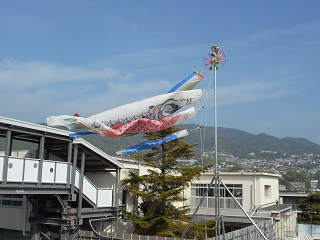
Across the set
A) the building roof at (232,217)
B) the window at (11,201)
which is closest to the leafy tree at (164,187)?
the building roof at (232,217)

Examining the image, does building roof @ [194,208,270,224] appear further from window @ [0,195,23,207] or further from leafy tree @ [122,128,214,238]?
window @ [0,195,23,207]

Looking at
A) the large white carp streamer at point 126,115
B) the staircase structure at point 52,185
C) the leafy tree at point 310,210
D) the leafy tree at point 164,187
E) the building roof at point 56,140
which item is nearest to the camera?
the large white carp streamer at point 126,115

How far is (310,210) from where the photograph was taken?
4025cm

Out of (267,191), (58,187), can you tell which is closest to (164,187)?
(58,187)

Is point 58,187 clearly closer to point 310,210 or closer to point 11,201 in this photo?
point 11,201

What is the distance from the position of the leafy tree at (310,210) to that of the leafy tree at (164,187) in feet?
69.1

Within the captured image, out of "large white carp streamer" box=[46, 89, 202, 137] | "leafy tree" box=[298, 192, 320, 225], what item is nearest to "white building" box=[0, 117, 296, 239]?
"large white carp streamer" box=[46, 89, 202, 137]

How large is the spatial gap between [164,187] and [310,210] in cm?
2391

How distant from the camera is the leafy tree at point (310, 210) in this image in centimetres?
3972

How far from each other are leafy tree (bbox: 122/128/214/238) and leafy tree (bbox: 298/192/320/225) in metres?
21.1

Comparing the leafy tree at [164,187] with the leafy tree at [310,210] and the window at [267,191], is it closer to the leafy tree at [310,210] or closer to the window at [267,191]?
the window at [267,191]

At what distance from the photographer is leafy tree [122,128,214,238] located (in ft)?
70.4

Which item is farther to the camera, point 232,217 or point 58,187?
point 232,217

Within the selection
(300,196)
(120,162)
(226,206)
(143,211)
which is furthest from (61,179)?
(300,196)
